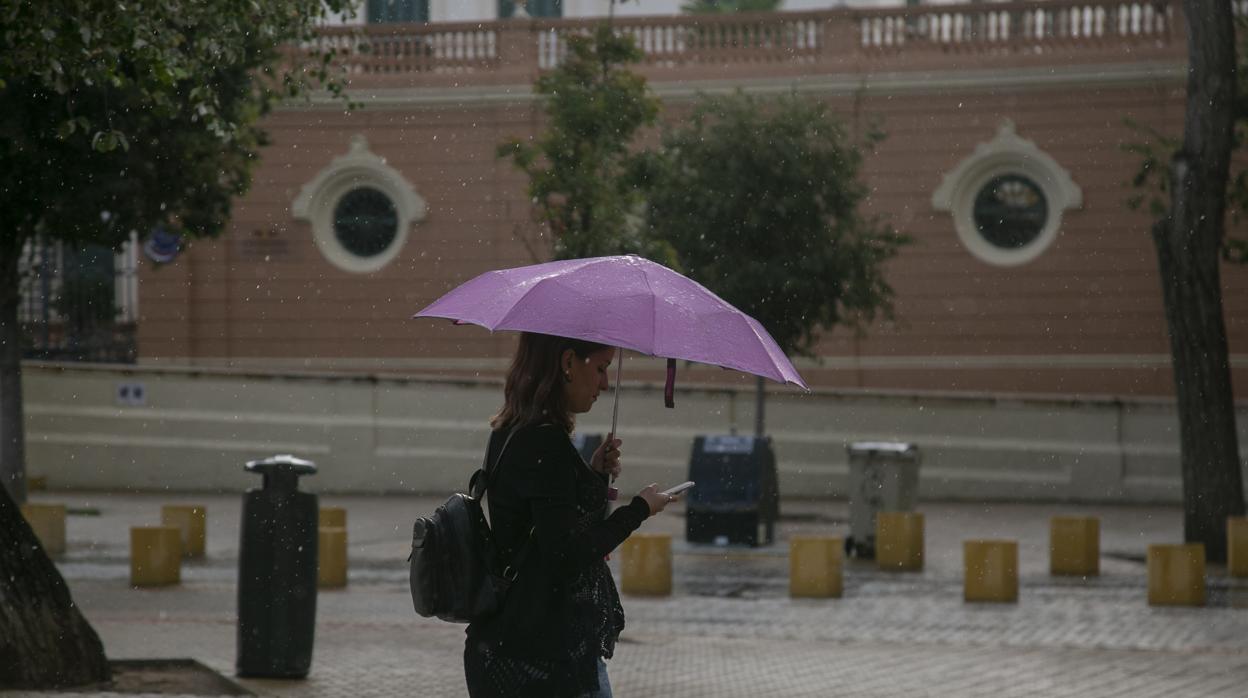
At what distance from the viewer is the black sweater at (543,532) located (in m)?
4.45

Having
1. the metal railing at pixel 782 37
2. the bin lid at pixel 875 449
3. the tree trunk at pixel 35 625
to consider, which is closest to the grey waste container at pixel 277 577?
the tree trunk at pixel 35 625

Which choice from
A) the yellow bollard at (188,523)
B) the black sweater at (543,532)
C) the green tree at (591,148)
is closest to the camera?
the black sweater at (543,532)

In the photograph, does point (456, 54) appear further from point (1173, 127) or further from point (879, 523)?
point (879, 523)

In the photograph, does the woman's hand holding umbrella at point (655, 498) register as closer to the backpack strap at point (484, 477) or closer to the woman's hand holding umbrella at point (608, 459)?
the woman's hand holding umbrella at point (608, 459)

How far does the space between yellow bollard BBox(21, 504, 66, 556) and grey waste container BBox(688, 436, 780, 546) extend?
19.9 feet

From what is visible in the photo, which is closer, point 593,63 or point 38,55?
point 38,55

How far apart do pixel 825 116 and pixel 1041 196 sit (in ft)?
20.4

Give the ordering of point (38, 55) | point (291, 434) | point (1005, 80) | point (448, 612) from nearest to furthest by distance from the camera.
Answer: point (448, 612) < point (38, 55) < point (291, 434) < point (1005, 80)

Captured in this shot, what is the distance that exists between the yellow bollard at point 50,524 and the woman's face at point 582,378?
42.4 feet

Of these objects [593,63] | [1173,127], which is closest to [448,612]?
[593,63]

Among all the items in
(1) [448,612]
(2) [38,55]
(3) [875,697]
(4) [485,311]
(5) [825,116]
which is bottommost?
(3) [875,697]

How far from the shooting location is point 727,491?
17922 mm

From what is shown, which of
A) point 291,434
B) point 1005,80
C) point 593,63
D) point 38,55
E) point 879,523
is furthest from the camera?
point 1005,80

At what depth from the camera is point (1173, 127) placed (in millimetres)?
27609
